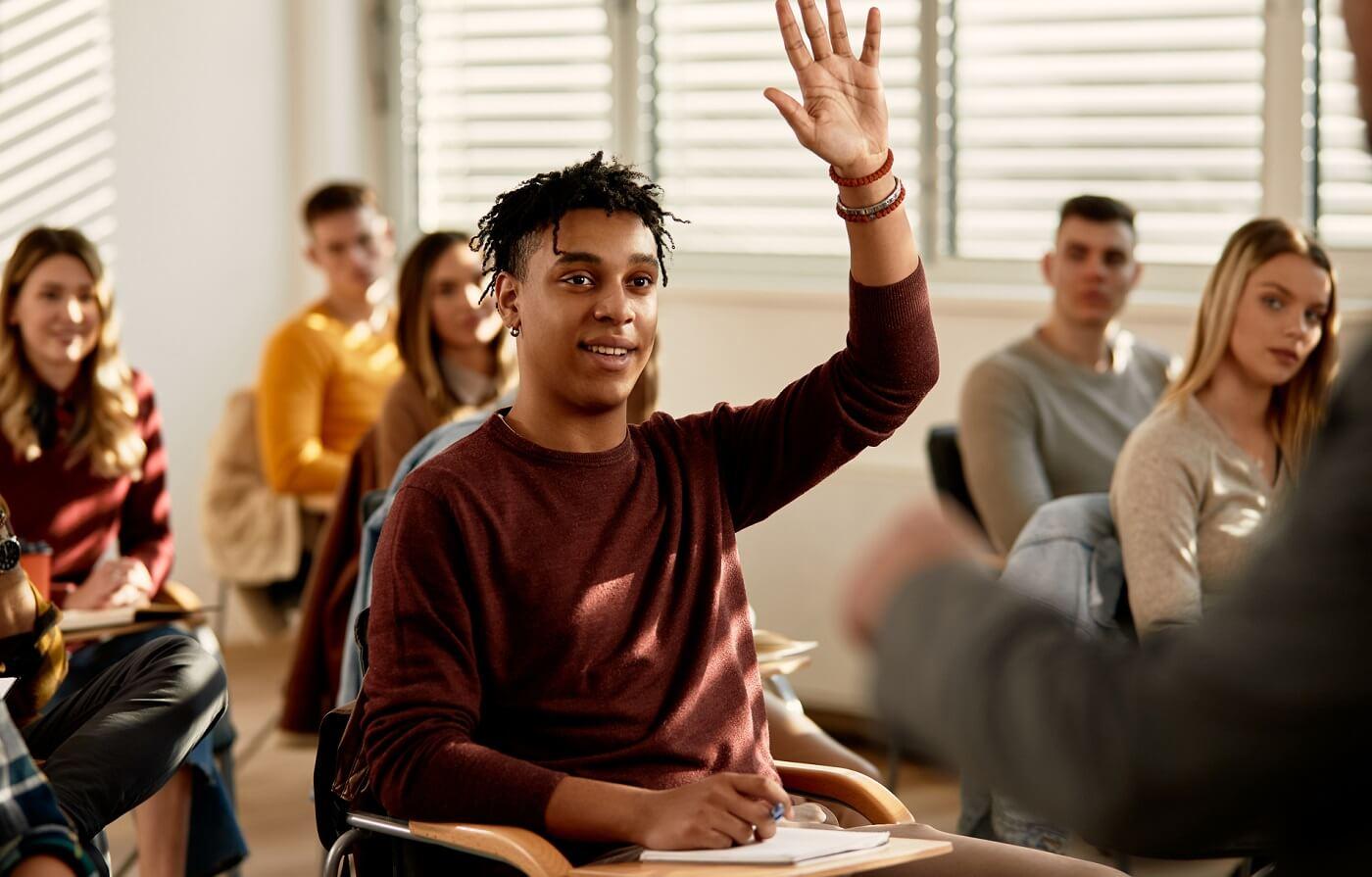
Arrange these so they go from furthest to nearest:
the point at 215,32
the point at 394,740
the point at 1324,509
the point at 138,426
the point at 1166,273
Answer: the point at 215,32, the point at 1166,273, the point at 138,426, the point at 394,740, the point at 1324,509

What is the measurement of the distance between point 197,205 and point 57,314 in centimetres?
236

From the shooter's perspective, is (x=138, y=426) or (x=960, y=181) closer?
(x=138, y=426)

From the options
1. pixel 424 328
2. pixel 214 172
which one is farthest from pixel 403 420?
pixel 214 172

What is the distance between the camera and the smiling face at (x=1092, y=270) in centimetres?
383

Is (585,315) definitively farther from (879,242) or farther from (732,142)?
(732,142)

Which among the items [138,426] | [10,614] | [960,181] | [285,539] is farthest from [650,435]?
[960,181]

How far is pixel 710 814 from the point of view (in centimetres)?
169

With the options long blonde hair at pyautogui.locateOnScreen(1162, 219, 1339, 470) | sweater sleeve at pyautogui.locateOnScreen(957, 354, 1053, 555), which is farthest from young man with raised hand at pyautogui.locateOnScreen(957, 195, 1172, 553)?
long blonde hair at pyautogui.locateOnScreen(1162, 219, 1339, 470)

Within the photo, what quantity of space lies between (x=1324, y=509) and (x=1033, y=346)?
3.05 metres

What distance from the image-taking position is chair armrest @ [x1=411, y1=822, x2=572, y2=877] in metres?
1.70

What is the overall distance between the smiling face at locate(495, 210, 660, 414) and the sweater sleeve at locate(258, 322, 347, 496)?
237 cm

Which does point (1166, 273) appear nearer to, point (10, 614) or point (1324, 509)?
point (10, 614)

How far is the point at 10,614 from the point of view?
6.89 feet

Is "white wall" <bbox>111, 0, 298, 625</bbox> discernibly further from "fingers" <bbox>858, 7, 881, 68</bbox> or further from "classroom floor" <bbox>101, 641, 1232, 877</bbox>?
"fingers" <bbox>858, 7, 881, 68</bbox>
